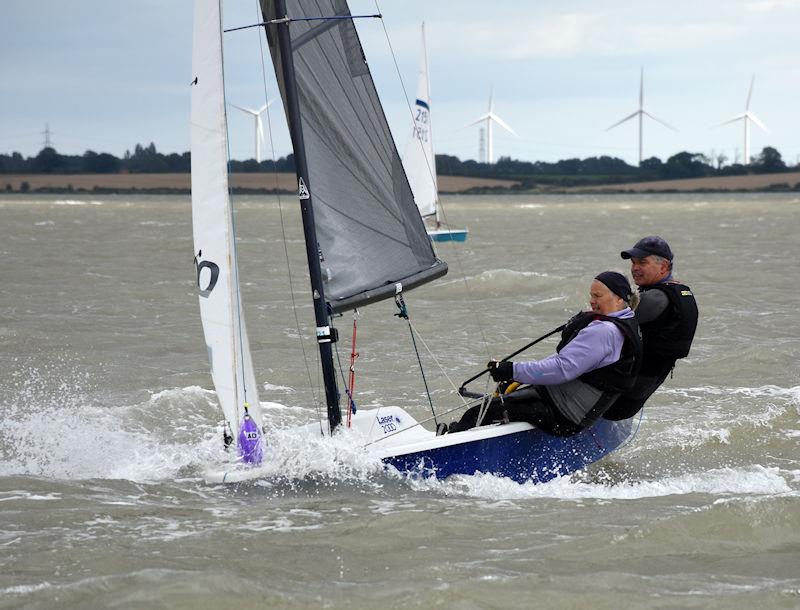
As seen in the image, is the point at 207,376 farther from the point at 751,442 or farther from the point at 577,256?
the point at 577,256

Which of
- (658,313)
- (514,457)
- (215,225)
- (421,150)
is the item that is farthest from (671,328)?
(421,150)

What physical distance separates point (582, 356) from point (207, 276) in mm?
1882

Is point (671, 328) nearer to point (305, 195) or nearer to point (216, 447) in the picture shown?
point (305, 195)

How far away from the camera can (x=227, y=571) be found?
4621 mm

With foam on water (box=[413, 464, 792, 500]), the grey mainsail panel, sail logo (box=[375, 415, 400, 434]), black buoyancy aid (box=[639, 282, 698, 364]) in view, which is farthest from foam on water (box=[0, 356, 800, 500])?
the grey mainsail panel

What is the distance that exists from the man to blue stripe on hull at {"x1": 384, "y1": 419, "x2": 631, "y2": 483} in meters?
0.41

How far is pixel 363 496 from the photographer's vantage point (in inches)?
229

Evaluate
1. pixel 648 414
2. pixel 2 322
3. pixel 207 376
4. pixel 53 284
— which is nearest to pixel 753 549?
pixel 648 414

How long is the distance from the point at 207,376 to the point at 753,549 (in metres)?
5.94

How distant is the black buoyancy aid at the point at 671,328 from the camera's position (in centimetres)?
610

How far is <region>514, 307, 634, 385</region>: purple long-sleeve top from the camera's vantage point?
5.72 m

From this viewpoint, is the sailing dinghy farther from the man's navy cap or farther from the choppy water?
the man's navy cap

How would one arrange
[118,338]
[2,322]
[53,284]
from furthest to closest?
[53,284], [2,322], [118,338]

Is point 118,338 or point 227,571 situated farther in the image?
point 118,338
